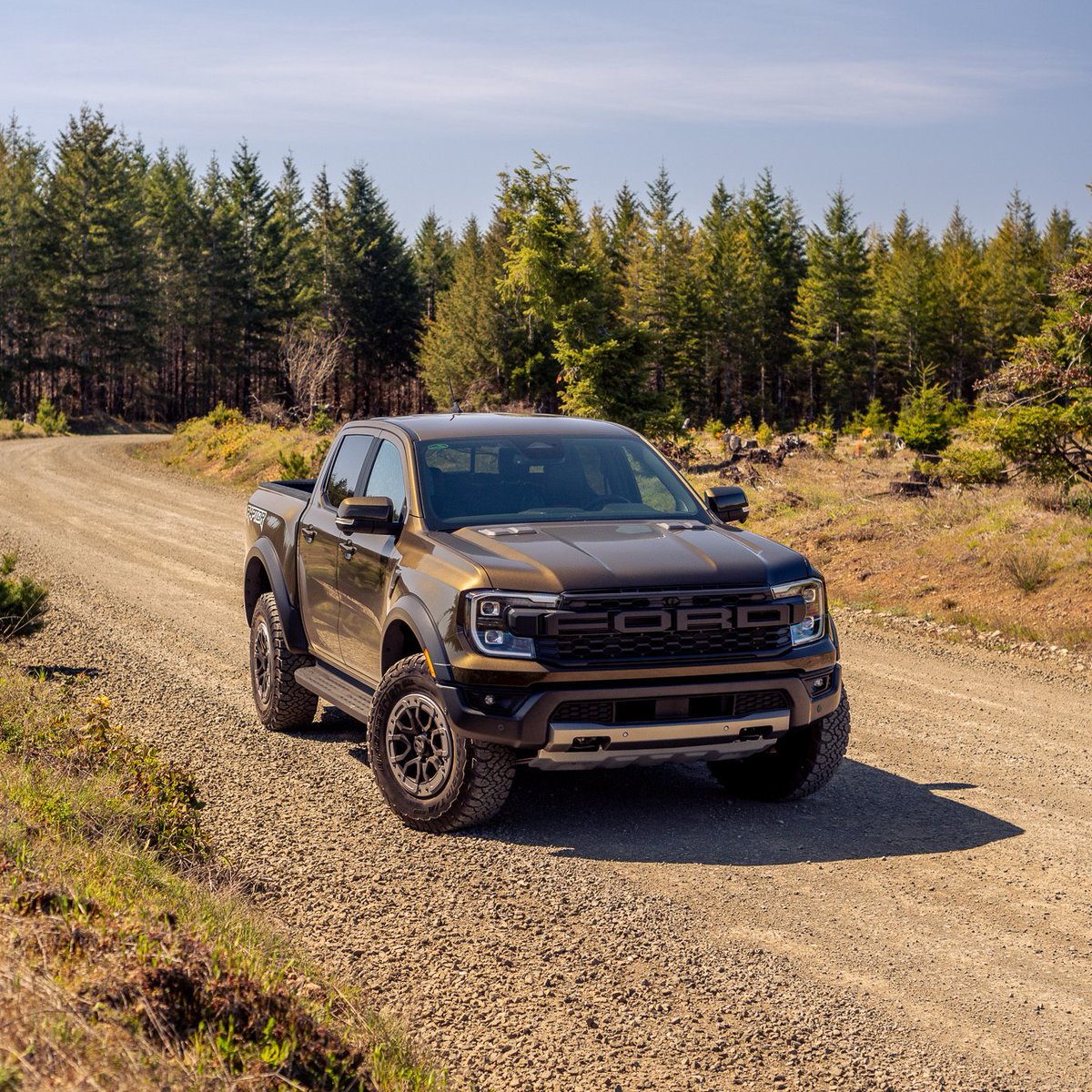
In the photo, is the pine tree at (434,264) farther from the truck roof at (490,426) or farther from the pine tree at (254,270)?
the truck roof at (490,426)

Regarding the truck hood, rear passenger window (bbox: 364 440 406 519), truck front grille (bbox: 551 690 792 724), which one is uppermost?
rear passenger window (bbox: 364 440 406 519)

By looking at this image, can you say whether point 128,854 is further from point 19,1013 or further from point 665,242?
point 665,242

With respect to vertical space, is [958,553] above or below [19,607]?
above

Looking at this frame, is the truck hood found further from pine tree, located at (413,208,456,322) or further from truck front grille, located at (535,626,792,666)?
pine tree, located at (413,208,456,322)

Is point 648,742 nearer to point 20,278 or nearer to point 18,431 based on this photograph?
point 18,431

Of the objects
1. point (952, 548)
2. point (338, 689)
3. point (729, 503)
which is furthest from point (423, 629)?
point (952, 548)

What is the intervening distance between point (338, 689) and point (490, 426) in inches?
71.9

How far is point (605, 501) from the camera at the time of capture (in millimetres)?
7168

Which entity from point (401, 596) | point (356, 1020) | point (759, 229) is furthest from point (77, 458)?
point (759, 229)

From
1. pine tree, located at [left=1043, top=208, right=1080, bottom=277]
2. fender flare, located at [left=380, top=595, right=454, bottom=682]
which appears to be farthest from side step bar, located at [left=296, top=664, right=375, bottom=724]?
pine tree, located at [left=1043, top=208, right=1080, bottom=277]

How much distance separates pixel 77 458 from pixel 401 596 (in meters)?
33.0

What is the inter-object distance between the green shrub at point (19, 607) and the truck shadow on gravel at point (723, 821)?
5.23 meters

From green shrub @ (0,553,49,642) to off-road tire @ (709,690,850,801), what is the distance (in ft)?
21.0

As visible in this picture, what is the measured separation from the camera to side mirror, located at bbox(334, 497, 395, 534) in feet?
22.0
